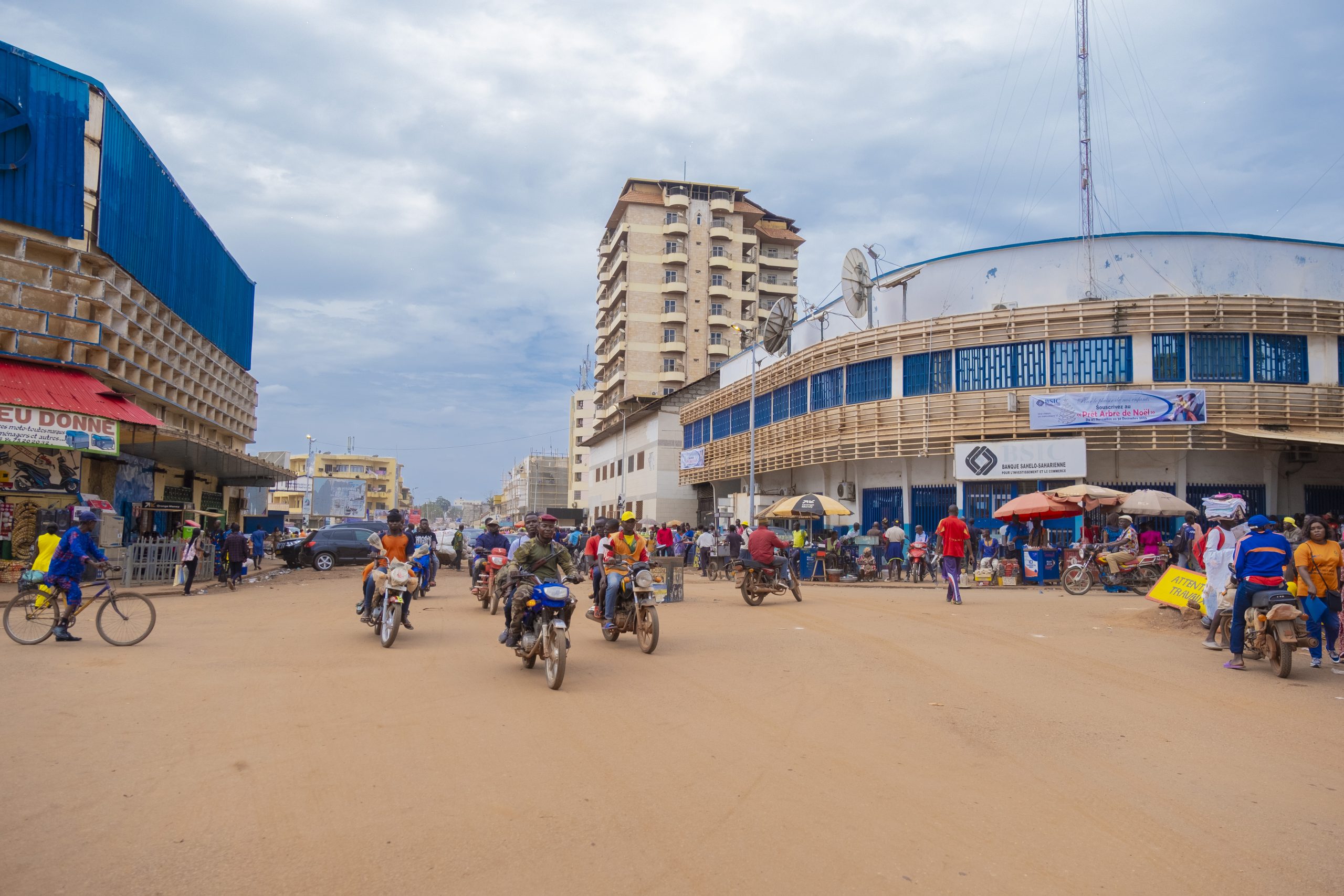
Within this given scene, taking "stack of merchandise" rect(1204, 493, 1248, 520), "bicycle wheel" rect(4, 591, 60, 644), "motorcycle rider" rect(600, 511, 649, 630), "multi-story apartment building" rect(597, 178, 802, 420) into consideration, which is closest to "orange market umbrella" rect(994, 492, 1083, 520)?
"stack of merchandise" rect(1204, 493, 1248, 520)

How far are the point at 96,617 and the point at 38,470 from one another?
11643 mm

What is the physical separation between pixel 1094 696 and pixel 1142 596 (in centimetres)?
1297

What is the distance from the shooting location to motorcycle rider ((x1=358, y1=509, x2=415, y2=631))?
11.6 meters

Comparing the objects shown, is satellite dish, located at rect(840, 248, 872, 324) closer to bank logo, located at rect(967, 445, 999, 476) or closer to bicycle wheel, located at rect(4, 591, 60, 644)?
bank logo, located at rect(967, 445, 999, 476)

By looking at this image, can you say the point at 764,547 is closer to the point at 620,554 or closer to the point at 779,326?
the point at 620,554

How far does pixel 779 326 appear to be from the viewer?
36594mm

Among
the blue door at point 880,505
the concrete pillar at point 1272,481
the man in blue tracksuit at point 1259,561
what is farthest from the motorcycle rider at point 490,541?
the concrete pillar at point 1272,481

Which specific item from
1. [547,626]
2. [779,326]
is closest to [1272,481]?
[779,326]

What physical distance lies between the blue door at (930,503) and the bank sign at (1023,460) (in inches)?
55.4

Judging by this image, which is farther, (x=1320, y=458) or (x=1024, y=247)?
(x=1024, y=247)

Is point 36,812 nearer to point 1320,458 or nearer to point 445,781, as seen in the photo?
point 445,781

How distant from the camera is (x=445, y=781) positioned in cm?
539

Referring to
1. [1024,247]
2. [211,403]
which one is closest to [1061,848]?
[1024,247]

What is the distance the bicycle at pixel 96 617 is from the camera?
10625 millimetres
